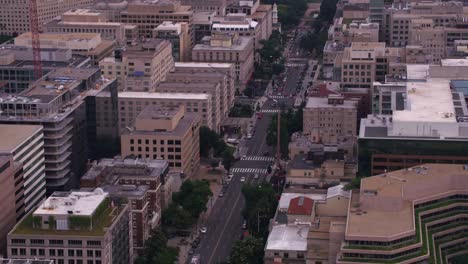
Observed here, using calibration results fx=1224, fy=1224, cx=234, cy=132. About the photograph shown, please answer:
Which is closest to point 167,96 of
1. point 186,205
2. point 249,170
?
point 249,170

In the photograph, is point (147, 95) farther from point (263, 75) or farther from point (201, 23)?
point (201, 23)

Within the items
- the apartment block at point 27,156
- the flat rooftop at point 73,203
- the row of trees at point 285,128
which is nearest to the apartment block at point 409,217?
the flat rooftop at point 73,203

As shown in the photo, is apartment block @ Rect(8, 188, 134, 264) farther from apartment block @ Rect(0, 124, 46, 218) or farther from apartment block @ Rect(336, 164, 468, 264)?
apartment block @ Rect(336, 164, 468, 264)

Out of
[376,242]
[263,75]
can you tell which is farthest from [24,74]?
[376,242]

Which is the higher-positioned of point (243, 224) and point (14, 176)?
point (14, 176)

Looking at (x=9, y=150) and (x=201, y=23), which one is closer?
(x=9, y=150)

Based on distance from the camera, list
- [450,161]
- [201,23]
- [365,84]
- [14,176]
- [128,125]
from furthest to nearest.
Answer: [201,23] → [365,84] → [128,125] → [450,161] → [14,176]
